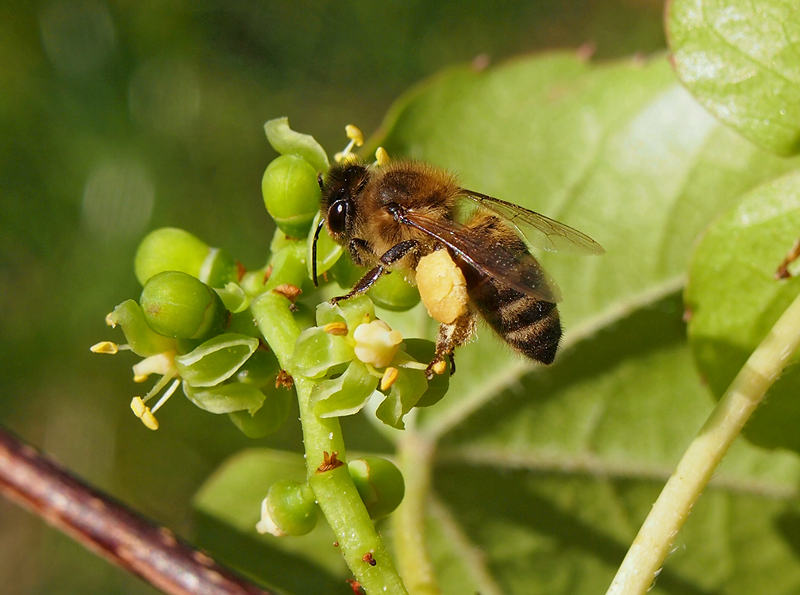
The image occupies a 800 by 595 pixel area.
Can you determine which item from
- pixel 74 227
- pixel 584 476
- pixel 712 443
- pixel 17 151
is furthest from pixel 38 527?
pixel 712 443

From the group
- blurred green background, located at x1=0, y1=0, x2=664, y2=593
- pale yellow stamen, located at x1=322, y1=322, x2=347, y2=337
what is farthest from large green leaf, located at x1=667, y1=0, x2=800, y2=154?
blurred green background, located at x1=0, y1=0, x2=664, y2=593

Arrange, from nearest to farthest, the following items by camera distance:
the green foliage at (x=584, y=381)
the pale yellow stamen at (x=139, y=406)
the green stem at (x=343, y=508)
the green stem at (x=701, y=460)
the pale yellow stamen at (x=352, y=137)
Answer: the green stem at (x=343, y=508)
the green stem at (x=701, y=460)
the pale yellow stamen at (x=139, y=406)
the pale yellow stamen at (x=352, y=137)
the green foliage at (x=584, y=381)

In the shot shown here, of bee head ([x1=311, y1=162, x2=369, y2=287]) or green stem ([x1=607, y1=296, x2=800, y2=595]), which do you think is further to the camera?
bee head ([x1=311, y1=162, x2=369, y2=287])

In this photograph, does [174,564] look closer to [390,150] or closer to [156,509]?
[390,150]

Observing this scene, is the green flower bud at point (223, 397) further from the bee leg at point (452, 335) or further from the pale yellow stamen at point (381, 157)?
the pale yellow stamen at point (381, 157)

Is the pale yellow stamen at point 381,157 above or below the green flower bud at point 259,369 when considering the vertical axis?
above

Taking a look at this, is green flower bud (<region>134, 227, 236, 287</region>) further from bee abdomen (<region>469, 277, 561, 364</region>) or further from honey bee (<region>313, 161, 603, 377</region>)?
bee abdomen (<region>469, 277, 561, 364</region>)

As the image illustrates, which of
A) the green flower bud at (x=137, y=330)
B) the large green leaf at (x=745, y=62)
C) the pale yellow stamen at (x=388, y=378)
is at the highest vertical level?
the large green leaf at (x=745, y=62)

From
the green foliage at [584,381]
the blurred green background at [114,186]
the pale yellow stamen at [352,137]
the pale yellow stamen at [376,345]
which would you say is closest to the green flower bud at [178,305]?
the pale yellow stamen at [376,345]
